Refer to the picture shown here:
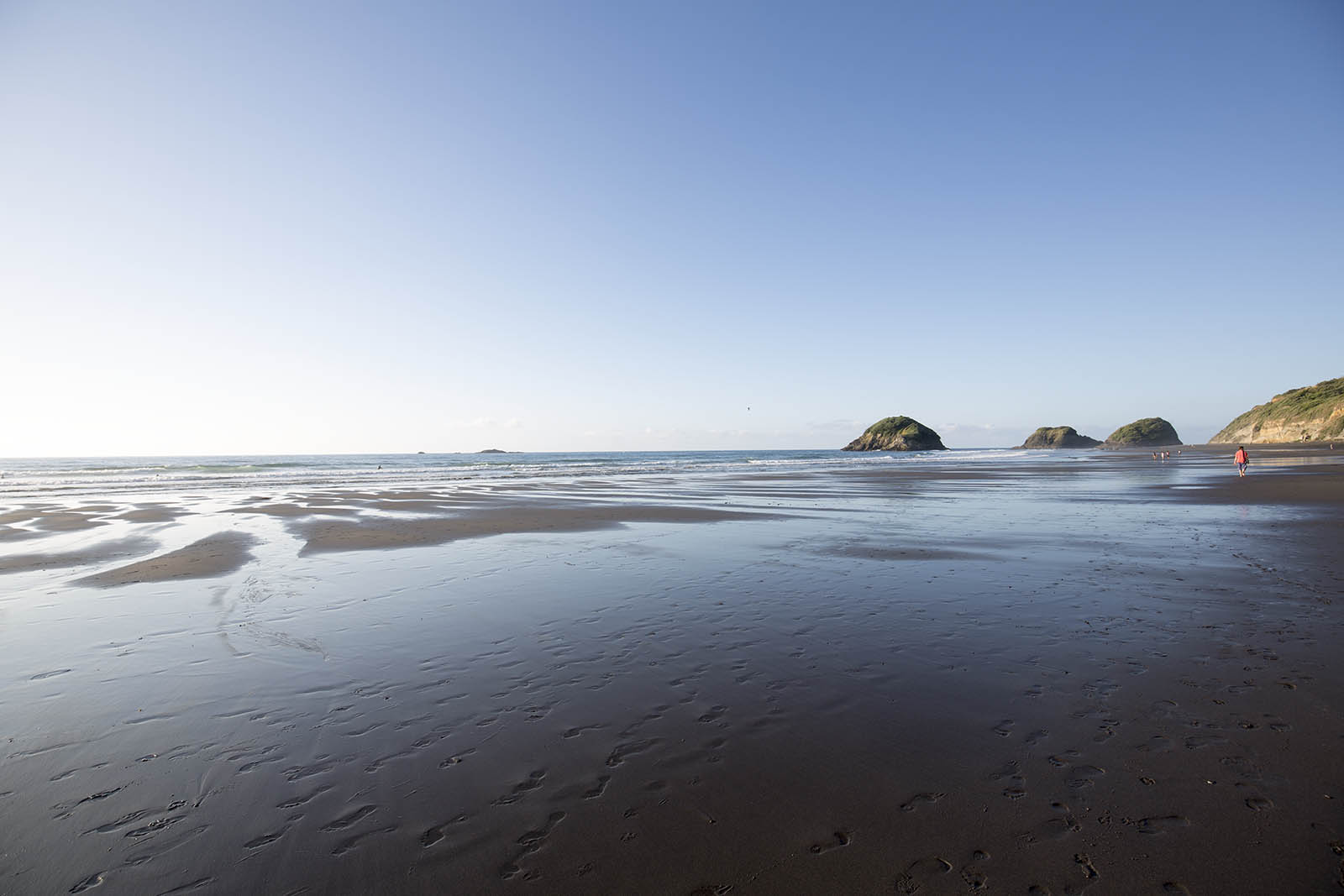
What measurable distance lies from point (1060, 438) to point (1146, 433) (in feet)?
59.4

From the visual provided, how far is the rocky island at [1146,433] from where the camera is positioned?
14575 cm

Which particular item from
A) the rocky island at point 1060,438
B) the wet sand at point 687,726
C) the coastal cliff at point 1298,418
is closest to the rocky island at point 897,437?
the rocky island at point 1060,438

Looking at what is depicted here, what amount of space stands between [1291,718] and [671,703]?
507cm

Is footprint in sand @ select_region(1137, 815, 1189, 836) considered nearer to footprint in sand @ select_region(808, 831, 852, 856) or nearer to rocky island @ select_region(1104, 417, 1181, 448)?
footprint in sand @ select_region(808, 831, 852, 856)

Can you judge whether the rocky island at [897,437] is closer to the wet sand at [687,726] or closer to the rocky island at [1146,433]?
the rocky island at [1146,433]

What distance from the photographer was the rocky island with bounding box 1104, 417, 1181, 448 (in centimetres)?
14575

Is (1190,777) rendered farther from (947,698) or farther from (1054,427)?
(1054,427)

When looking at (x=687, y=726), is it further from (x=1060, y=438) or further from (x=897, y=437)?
(x=1060, y=438)

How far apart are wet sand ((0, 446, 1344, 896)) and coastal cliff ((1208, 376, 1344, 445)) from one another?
101 m

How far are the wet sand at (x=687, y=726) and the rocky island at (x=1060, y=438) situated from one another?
174 m

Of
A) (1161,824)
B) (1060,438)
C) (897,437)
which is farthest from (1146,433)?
(1161,824)

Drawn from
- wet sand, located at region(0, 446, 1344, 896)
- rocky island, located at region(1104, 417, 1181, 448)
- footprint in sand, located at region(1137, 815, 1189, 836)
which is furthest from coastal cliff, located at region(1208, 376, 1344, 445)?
footprint in sand, located at region(1137, 815, 1189, 836)

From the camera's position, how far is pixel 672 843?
3.44 meters

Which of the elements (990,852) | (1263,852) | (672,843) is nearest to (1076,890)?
(990,852)
